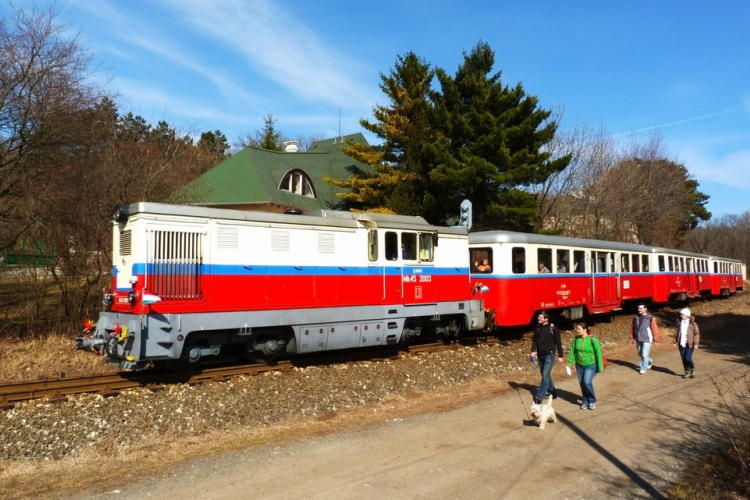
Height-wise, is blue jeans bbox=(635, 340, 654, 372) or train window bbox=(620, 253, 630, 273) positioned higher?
train window bbox=(620, 253, 630, 273)

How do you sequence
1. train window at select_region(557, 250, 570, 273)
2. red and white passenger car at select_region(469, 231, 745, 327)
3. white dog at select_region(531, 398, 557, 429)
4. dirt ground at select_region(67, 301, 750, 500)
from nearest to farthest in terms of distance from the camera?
dirt ground at select_region(67, 301, 750, 500) → white dog at select_region(531, 398, 557, 429) → red and white passenger car at select_region(469, 231, 745, 327) → train window at select_region(557, 250, 570, 273)

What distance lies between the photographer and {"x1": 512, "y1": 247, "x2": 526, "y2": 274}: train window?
15078 millimetres

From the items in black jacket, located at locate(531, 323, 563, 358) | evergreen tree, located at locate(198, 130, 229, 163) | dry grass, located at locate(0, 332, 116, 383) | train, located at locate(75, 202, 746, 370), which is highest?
evergreen tree, located at locate(198, 130, 229, 163)

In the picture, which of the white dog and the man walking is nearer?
the white dog

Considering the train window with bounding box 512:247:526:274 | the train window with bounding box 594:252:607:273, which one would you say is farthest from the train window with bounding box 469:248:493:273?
the train window with bounding box 594:252:607:273

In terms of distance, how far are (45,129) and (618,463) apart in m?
15.0

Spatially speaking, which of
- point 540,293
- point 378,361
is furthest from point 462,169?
point 378,361

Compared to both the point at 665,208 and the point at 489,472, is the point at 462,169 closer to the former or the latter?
the point at 489,472

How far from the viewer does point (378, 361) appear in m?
11.9

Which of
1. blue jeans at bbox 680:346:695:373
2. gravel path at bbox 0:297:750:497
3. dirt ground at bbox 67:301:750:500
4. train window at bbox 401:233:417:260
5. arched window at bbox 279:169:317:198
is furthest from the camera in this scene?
arched window at bbox 279:169:317:198

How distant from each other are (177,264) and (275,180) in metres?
21.9

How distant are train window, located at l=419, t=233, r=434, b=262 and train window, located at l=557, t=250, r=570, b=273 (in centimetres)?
584

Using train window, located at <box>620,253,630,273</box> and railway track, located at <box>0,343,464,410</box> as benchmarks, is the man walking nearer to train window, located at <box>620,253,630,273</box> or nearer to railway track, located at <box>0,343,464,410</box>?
railway track, located at <box>0,343,464,410</box>

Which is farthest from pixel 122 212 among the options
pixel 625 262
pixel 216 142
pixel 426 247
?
pixel 216 142
